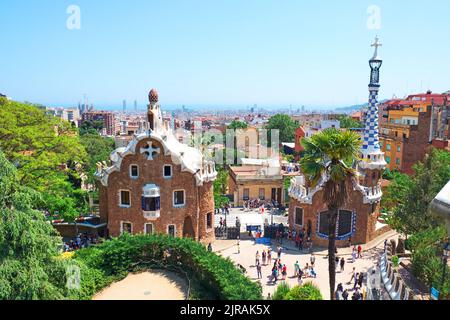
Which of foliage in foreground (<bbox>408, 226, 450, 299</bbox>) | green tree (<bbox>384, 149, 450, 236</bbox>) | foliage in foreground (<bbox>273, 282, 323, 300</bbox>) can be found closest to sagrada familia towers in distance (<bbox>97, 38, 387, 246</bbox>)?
green tree (<bbox>384, 149, 450, 236</bbox>)

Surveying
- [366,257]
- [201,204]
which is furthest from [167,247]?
[366,257]

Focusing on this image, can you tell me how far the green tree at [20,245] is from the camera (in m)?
12.3

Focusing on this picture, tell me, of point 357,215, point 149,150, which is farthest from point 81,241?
point 357,215

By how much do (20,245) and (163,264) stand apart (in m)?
8.54

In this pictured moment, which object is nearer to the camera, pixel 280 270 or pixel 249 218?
pixel 280 270

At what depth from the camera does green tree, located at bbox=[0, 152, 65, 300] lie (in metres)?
12.3

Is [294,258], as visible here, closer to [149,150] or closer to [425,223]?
[425,223]

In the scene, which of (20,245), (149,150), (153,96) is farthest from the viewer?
(153,96)

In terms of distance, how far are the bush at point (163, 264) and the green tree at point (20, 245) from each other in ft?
10.1

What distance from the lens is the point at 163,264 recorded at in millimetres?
20031

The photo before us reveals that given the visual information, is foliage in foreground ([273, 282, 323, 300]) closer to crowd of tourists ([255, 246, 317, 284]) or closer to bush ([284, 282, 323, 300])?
bush ([284, 282, 323, 300])

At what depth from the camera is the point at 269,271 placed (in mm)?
23734

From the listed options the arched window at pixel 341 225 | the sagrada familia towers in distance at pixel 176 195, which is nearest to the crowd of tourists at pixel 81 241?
the sagrada familia towers in distance at pixel 176 195
